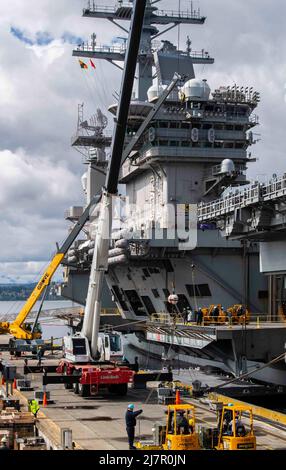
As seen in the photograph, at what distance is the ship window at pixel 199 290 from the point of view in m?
38.7

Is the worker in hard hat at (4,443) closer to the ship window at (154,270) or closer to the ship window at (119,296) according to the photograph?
the ship window at (154,270)

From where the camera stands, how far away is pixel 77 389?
2562 cm

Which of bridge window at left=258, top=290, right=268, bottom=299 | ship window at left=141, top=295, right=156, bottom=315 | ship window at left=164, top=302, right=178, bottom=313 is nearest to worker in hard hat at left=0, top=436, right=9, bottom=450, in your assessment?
bridge window at left=258, top=290, right=268, bottom=299

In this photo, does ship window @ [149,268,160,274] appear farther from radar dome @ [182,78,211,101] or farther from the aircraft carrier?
radar dome @ [182,78,211,101]

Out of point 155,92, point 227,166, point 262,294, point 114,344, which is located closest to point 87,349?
point 114,344

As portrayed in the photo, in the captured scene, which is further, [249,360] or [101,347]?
[249,360]

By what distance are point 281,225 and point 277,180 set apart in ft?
5.96

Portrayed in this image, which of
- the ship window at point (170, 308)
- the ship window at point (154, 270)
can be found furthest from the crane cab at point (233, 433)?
the ship window at point (154, 270)

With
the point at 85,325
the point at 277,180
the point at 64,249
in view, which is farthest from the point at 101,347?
the point at 64,249

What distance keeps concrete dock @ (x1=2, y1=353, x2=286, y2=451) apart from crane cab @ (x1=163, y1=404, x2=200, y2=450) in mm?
1841

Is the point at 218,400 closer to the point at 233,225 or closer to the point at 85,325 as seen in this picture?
the point at 85,325

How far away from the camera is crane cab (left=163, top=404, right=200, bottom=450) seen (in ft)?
48.1

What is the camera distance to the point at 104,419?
2052cm

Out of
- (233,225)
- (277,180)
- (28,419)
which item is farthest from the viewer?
(233,225)
